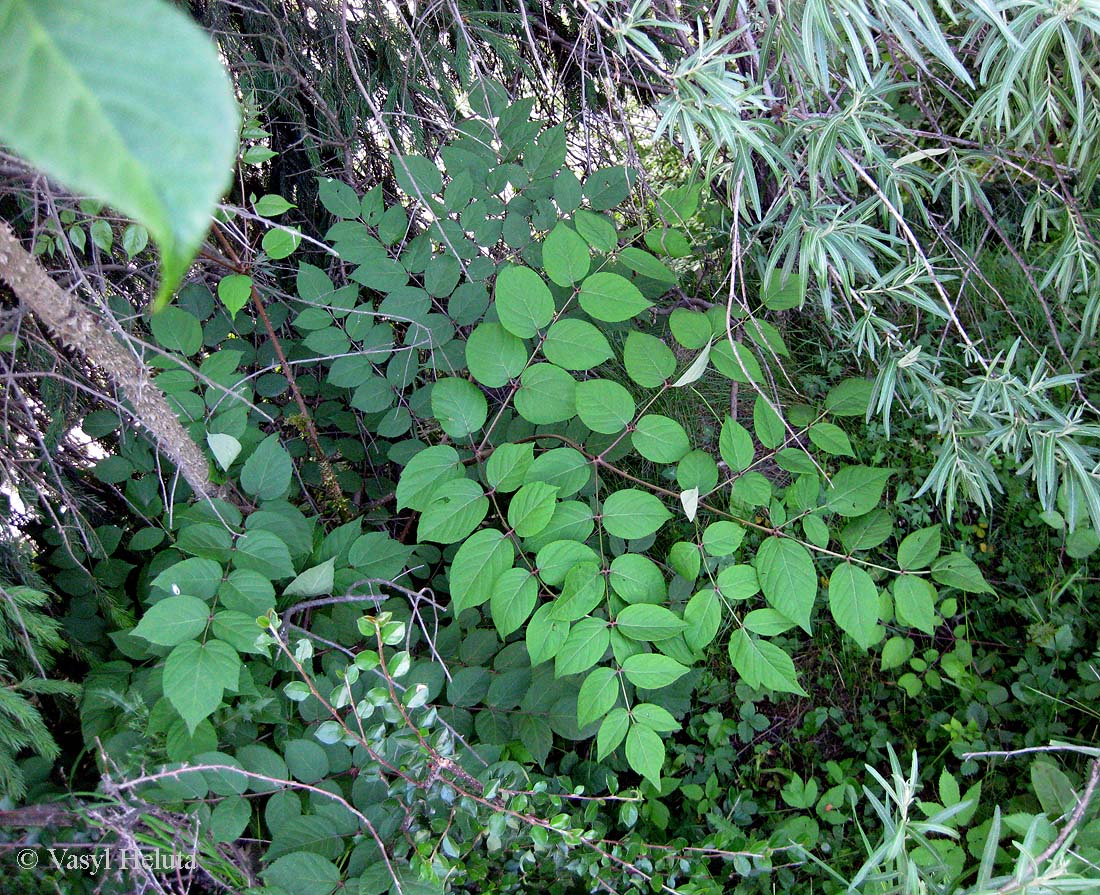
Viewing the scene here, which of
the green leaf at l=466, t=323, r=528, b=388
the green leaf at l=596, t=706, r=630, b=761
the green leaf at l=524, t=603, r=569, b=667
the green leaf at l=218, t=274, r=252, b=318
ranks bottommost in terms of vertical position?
the green leaf at l=596, t=706, r=630, b=761

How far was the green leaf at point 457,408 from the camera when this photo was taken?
149cm

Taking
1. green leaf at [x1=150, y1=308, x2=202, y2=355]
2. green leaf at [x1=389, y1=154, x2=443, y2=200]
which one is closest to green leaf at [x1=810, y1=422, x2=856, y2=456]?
green leaf at [x1=389, y1=154, x2=443, y2=200]

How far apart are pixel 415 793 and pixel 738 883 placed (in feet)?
2.97

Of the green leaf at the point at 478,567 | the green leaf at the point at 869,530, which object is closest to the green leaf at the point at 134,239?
the green leaf at the point at 478,567

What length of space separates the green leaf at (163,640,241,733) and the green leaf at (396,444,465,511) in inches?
16.6

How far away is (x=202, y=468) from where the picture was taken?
4.51ft

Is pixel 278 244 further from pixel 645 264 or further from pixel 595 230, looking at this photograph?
pixel 645 264

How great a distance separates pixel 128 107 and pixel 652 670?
115cm

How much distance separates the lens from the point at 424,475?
1.42 metres

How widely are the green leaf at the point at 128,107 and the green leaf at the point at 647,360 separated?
117 centimetres

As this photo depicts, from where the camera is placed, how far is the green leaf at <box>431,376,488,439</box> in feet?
4.89

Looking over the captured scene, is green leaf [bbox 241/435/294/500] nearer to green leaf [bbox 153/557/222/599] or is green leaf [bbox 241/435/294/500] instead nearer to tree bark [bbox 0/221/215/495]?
tree bark [bbox 0/221/215/495]

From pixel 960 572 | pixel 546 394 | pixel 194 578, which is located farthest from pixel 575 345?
pixel 960 572

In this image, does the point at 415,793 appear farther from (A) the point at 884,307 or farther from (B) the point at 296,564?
(A) the point at 884,307
